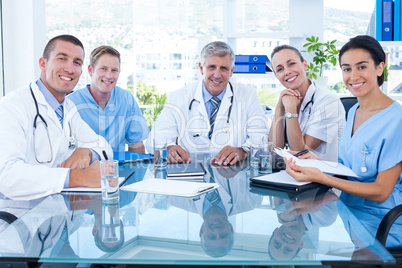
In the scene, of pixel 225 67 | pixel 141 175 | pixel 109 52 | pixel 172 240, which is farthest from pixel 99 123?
pixel 172 240

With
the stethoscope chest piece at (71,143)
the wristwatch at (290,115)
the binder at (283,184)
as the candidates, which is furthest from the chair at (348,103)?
the stethoscope chest piece at (71,143)

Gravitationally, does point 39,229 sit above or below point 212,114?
below

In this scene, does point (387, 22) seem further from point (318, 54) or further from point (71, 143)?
point (71, 143)

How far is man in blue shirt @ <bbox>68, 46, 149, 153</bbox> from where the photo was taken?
286 centimetres

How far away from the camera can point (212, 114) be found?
8.87ft

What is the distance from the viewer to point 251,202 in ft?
4.45

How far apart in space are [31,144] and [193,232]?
1.08 metres

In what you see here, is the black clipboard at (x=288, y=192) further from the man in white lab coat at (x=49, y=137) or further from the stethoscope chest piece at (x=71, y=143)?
the stethoscope chest piece at (x=71, y=143)

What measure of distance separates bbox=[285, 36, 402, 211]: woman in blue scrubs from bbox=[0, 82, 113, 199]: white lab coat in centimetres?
96

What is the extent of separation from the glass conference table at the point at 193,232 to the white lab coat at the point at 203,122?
120 cm

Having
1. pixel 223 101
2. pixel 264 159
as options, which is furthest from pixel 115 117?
pixel 264 159

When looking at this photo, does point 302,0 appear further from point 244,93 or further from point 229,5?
point 244,93

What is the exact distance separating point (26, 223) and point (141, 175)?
0.72 m

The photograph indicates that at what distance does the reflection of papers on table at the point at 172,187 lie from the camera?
145 cm
